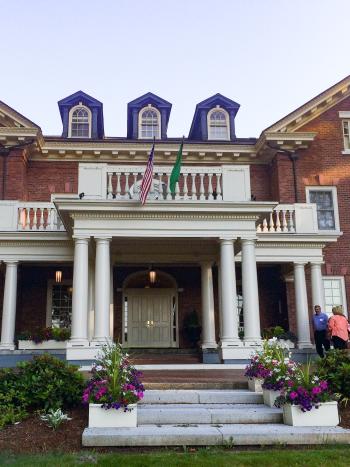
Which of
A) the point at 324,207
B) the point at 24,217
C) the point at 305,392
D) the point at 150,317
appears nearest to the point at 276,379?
the point at 305,392

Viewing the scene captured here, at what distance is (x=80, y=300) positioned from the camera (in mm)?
12477

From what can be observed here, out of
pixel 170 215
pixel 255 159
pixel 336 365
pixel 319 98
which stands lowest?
pixel 336 365

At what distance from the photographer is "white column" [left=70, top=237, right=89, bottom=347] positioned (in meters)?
12.4

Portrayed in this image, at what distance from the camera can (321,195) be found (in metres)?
19.3

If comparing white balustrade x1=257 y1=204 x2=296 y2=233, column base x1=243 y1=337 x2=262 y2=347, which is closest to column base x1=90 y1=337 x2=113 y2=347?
column base x1=243 y1=337 x2=262 y2=347

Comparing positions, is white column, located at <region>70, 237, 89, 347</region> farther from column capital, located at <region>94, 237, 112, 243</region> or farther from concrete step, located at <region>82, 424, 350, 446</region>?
concrete step, located at <region>82, 424, 350, 446</region>

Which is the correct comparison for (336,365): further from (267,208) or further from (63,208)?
(63,208)

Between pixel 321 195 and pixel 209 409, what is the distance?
509 inches

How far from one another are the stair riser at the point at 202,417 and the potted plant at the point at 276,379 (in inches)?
19.0

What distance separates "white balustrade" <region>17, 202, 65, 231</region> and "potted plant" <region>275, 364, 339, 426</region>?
32.6 feet

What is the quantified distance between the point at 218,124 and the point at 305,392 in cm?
1498

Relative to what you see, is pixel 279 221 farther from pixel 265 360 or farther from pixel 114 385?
pixel 114 385

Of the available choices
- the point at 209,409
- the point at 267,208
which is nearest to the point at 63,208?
the point at 267,208

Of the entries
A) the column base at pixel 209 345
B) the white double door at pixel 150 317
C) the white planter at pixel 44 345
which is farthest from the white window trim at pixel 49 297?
the column base at pixel 209 345
